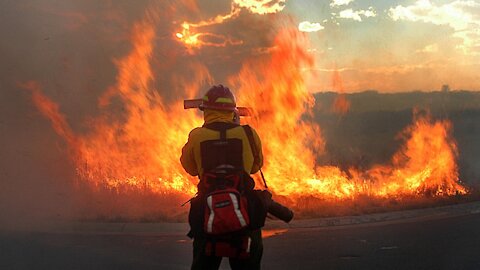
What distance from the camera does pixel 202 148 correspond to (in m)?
3.46

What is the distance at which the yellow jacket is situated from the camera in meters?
3.49

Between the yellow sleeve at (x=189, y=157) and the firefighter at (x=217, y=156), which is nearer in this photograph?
the firefighter at (x=217, y=156)

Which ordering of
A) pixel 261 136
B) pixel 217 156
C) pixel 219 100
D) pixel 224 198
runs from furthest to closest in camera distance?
pixel 261 136, pixel 219 100, pixel 217 156, pixel 224 198

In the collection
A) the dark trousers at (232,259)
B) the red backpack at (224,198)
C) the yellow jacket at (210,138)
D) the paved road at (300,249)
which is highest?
the yellow jacket at (210,138)

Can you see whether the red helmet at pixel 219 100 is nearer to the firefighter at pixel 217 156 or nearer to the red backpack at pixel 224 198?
the firefighter at pixel 217 156

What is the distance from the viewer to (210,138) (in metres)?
3.47

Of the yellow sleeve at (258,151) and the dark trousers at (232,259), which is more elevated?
the yellow sleeve at (258,151)

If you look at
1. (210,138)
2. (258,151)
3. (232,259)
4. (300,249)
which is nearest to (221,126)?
(210,138)

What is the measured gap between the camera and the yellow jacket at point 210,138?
3.49 meters

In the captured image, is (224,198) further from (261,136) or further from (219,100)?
(261,136)

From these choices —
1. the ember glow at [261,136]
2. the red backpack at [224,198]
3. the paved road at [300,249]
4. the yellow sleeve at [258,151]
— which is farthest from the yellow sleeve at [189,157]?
the ember glow at [261,136]

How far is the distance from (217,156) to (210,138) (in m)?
0.13

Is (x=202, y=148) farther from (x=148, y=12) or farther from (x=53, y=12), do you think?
(x=53, y=12)

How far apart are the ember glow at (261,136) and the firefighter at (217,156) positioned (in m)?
8.09
